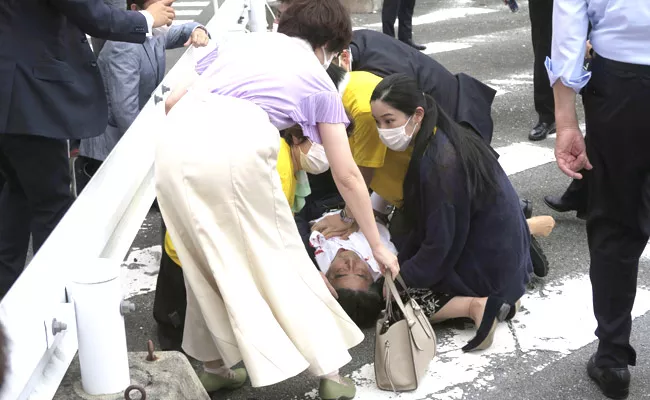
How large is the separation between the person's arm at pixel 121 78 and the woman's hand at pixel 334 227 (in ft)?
3.72

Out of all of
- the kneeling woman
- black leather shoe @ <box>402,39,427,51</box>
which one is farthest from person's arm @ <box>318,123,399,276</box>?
black leather shoe @ <box>402,39,427,51</box>

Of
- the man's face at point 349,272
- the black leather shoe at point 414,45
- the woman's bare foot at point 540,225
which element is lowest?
the black leather shoe at point 414,45

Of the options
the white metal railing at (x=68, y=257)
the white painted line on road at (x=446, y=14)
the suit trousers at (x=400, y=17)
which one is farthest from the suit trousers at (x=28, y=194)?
the white painted line on road at (x=446, y=14)

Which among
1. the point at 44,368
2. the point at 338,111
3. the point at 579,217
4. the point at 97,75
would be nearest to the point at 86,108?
the point at 97,75

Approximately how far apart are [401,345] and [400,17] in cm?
660

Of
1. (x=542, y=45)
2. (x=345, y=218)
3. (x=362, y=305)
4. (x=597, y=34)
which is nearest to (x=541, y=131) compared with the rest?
(x=542, y=45)

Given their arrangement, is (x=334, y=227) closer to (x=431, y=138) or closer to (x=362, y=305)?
(x=362, y=305)

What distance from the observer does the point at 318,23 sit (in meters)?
3.43

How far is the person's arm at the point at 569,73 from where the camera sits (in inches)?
126

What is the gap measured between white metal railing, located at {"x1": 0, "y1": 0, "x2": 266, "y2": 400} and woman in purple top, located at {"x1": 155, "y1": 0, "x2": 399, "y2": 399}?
225mm

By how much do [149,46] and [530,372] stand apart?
2642 millimetres

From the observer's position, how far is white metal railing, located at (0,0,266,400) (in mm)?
2445

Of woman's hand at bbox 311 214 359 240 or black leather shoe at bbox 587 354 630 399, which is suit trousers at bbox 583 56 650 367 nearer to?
black leather shoe at bbox 587 354 630 399

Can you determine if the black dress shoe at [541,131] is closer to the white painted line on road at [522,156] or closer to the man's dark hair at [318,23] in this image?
the white painted line on road at [522,156]
